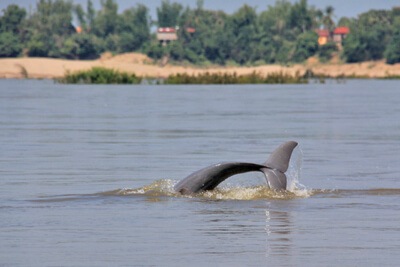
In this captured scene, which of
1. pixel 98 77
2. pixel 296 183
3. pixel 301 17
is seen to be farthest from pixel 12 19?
pixel 296 183

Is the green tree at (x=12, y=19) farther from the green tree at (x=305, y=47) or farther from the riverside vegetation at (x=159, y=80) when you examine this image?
the riverside vegetation at (x=159, y=80)

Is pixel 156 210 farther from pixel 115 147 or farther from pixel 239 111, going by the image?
pixel 239 111

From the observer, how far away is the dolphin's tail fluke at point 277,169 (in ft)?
47.8

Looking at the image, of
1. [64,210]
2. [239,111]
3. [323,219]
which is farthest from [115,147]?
[239,111]

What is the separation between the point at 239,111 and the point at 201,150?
2242 cm

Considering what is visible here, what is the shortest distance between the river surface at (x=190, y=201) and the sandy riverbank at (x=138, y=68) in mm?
127771

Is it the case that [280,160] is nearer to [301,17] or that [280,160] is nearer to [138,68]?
[138,68]

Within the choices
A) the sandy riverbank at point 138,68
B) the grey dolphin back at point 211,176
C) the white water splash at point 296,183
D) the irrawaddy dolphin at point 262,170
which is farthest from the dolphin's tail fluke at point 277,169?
the sandy riverbank at point 138,68

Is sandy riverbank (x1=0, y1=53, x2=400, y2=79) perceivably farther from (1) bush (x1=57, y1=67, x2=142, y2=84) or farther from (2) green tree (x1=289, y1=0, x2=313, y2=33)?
Answer: (1) bush (x1=57, y1=67, x2=142, y2=84)

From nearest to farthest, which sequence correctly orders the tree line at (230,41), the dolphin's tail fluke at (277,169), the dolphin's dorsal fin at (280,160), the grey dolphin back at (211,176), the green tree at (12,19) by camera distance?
1. the grey dolphin back at (211,176)
2. the dolphin's tail fluke at (277,169)
3. the dolphin's dorsal fin at (280,160)
4. the tree line at (230,41)
5. the green tree at (12,19)

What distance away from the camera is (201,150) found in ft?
80.1

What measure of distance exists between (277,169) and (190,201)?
61.7 inches

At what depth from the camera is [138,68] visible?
172 metres

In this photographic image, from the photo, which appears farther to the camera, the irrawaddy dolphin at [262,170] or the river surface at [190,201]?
the irrawaddy dolphin at [262,170]
